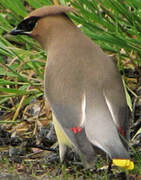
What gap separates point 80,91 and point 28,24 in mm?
855

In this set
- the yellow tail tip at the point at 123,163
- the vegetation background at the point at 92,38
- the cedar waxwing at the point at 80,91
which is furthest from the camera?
the vegetation background at the point at 92,38

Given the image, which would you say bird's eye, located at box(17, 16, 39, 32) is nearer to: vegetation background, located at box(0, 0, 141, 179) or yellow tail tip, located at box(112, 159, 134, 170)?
vegetation background, located at box(0, 0, 141, 179)

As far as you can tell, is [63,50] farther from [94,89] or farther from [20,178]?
[20,178]

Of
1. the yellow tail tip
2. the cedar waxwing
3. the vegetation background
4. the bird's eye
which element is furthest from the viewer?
the vegetation background

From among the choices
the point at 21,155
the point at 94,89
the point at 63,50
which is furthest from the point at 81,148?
the point at 21,155

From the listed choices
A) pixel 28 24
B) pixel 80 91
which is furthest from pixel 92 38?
pixel 80 91

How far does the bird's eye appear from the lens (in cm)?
523

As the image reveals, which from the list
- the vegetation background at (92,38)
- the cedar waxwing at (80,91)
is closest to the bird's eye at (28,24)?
the cedar waxwing at (80,91)

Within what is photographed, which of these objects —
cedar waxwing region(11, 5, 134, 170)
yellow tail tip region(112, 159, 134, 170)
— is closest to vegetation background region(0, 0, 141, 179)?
cedar waxwing region(11, 5, 134, 170)

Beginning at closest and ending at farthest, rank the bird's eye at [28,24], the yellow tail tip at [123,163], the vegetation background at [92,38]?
the yellow tail tip at [123,163]
the bird's eye at [28,24]
the vegetation background at [92,38]

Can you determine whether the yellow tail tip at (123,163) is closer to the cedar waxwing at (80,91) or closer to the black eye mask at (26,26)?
the cedar waxwing at (80,91)

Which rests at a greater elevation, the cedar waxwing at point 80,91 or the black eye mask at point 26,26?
the black eye mask at point 26,26

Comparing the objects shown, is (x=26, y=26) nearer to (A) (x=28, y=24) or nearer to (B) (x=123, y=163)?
(A) (x=28, y=24)

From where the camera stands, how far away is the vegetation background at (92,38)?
545 cm
